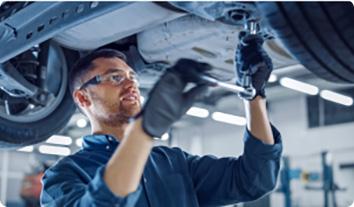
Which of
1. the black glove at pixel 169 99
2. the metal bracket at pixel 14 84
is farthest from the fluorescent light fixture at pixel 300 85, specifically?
the black glove at pixel 169 99

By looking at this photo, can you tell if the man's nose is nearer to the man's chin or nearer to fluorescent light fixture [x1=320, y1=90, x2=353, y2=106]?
the man's chin

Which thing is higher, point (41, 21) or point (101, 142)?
point (41, 21)

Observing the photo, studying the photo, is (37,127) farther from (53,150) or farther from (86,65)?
(53,150)

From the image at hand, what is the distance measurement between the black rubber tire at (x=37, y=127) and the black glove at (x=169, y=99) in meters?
1.14

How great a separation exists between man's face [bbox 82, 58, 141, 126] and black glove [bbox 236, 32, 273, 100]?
312mm

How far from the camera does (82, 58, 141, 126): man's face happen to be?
59.0 inches

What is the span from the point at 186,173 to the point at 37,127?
81 centimetres

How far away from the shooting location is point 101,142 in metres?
1.65

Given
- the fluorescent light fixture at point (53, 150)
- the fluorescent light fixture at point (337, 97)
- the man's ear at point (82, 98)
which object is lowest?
the fluorescent light fixture at point (53, 150)

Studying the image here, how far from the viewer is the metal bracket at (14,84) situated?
203 centimetres

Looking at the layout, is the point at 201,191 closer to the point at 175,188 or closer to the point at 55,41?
the point at 175,188

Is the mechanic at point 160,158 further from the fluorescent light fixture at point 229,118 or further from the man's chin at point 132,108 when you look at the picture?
the fluorescent light fixture at point 229,118

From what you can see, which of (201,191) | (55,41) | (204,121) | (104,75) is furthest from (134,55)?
(204,121)

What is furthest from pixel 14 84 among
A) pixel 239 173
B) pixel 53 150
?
pixel 53 150
